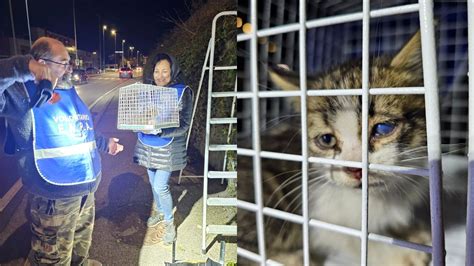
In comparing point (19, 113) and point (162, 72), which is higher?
point (162, 72)

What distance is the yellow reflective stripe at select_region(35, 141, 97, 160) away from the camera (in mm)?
1342

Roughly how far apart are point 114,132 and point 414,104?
1.00 m

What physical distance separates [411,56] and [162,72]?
816 mm

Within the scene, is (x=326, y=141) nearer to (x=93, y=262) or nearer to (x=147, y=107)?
(x=147, y=107)

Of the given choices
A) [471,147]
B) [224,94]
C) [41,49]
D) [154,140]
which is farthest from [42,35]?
[471,147]

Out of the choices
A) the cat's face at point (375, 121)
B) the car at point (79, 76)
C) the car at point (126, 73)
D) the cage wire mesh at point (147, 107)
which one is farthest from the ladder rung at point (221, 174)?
the car at point (79, 76)

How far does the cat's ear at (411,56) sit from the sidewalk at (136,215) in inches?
29.7

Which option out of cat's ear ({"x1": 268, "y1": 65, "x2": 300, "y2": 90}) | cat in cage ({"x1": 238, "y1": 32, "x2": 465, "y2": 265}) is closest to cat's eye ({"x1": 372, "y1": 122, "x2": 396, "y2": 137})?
cat in cage ({"x1": 238, "y1": 32, "x2": 465, "y2": 265})

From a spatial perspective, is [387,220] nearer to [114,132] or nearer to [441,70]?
[441,70]

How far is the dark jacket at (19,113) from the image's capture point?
4.22ft

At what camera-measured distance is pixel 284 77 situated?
4.26 feet

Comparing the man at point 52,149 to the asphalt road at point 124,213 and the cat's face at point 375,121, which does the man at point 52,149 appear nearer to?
the asphalt road at point 124,213

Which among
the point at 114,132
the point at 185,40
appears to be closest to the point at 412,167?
the point at 185,40

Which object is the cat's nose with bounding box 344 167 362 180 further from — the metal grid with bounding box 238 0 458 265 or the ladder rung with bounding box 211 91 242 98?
the ladder rung with bounding box 211 91 242 98
